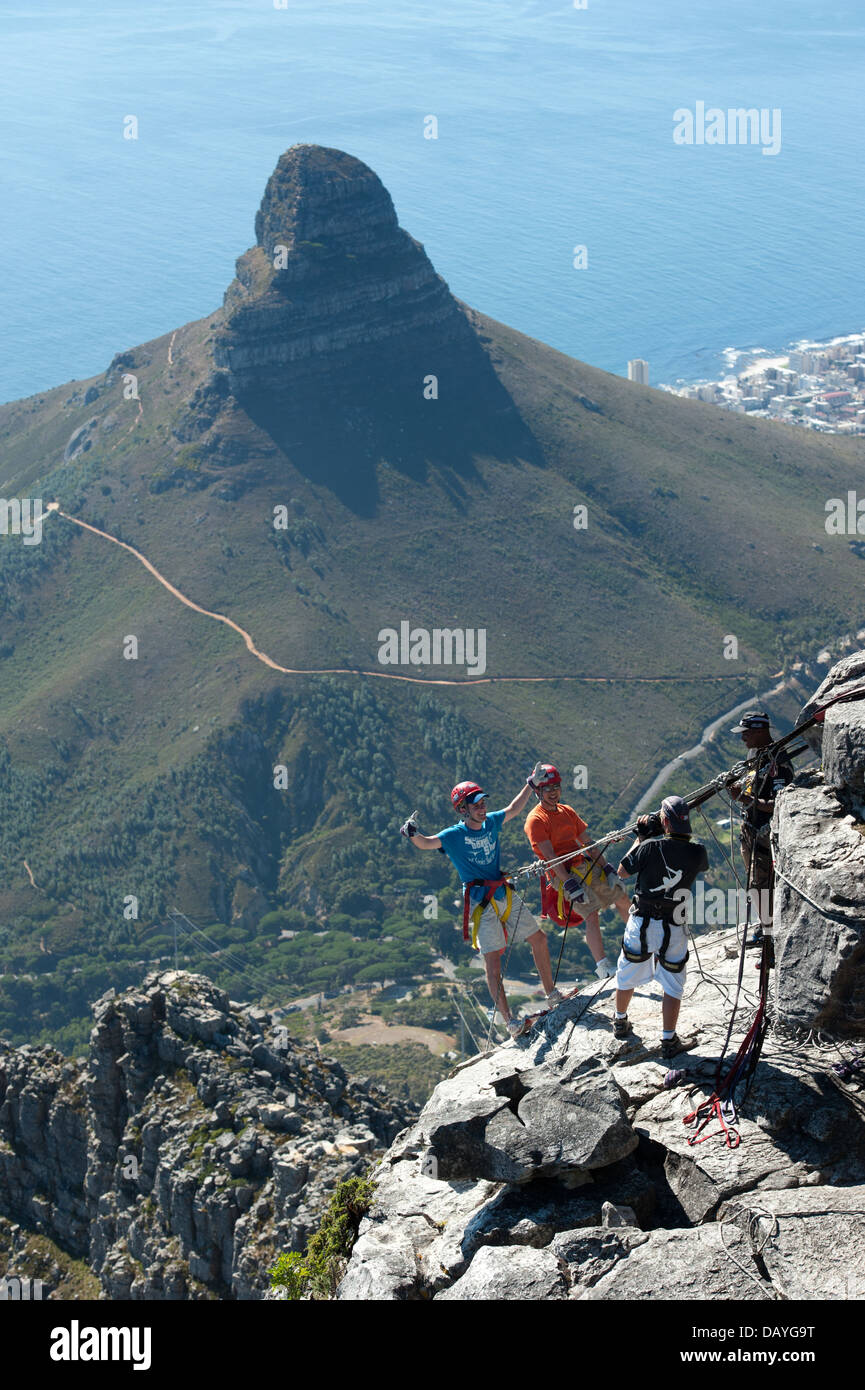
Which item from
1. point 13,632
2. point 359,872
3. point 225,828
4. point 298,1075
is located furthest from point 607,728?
point 298,1075

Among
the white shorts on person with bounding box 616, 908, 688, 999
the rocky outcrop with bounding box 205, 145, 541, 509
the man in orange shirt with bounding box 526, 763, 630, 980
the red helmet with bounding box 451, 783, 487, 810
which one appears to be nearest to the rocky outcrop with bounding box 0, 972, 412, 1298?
the man in orange shirt with bounding box 526, 763, 630, 980

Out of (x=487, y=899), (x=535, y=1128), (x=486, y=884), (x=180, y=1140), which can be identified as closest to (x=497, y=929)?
(x=487, y=899)

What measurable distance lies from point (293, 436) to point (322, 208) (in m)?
29.5

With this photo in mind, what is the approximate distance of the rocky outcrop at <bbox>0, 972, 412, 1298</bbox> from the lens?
30062 mm

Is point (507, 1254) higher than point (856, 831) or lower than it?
lower

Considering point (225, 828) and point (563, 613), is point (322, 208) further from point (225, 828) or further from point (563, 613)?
point (225, 828)

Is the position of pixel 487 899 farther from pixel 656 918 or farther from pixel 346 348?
pixel 346 348

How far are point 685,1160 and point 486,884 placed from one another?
199 inches

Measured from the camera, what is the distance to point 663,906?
17203 mm

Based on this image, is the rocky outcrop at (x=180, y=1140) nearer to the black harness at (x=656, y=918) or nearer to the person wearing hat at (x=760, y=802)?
the black harness at (x=656, y=918)

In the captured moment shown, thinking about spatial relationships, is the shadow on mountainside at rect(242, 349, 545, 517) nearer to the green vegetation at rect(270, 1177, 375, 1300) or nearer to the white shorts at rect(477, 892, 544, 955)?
the white shorts at rect(477, 892, 544, 955)

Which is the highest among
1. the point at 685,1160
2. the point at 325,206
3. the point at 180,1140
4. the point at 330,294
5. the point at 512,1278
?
the point at 325,206

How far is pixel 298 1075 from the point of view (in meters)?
36.3

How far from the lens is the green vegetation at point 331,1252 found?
18.2m
